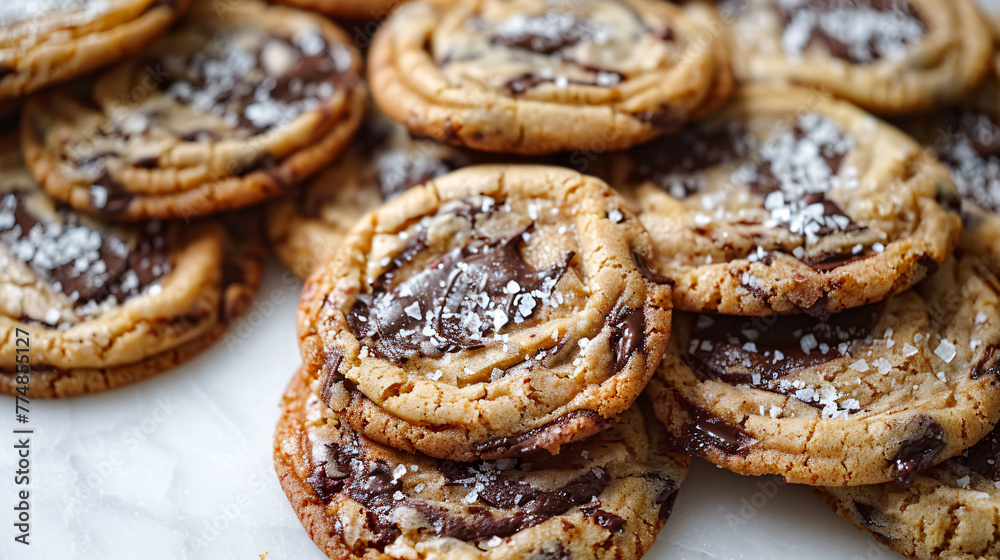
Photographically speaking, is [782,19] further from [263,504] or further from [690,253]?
[263,504]

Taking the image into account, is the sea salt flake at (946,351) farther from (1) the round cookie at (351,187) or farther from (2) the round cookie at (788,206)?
(1) the round cookie at (351,187)

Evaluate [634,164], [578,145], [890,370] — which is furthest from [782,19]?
[890,370]

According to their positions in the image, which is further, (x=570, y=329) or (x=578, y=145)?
(x=578, y=145)

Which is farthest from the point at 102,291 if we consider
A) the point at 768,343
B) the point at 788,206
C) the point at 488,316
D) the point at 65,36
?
the point at 788,206

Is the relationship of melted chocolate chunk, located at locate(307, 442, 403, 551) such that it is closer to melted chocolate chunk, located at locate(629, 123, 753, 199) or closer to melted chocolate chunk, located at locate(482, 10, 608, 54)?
melted chocolate chunk, located at locate(629, 123, 753, 199)

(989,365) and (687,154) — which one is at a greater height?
(687,154)

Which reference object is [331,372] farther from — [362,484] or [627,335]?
[627,335]
